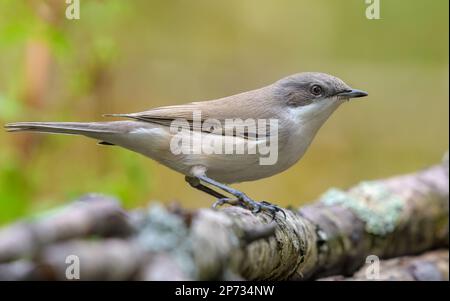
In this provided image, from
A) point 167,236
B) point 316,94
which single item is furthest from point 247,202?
point 167,236

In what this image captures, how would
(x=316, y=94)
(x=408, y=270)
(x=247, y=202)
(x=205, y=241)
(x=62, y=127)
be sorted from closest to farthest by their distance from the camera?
(x=205, y=241) < (x=247, y=202) < (x=62, y=127) < (x=408, y=270) < (x=316, y=94)

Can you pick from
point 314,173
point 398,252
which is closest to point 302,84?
point 398,252

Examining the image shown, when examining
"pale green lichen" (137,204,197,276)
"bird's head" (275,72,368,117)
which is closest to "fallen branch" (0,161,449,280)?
"pale green lichen" (137,204,197,276)

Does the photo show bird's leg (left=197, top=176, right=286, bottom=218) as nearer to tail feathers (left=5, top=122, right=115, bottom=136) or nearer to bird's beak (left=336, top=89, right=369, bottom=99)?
tail feathers (left=5, top=122, right=115, bottom=136)

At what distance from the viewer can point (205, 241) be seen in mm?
1641

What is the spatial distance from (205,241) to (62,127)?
6.24 feet

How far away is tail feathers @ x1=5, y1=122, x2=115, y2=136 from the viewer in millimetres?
3227

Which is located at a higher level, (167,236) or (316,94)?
(316,94)

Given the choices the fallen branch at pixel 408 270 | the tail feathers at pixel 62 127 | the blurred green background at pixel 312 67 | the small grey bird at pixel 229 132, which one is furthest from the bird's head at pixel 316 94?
the blurred green background at pixel 312 67

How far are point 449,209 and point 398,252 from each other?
57cm

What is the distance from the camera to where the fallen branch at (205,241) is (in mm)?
1233

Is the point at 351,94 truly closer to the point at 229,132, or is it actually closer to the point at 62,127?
the point at 229,132

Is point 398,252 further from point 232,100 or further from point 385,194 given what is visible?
point 232,100

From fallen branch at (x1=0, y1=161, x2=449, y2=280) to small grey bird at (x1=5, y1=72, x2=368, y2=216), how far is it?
423mm
